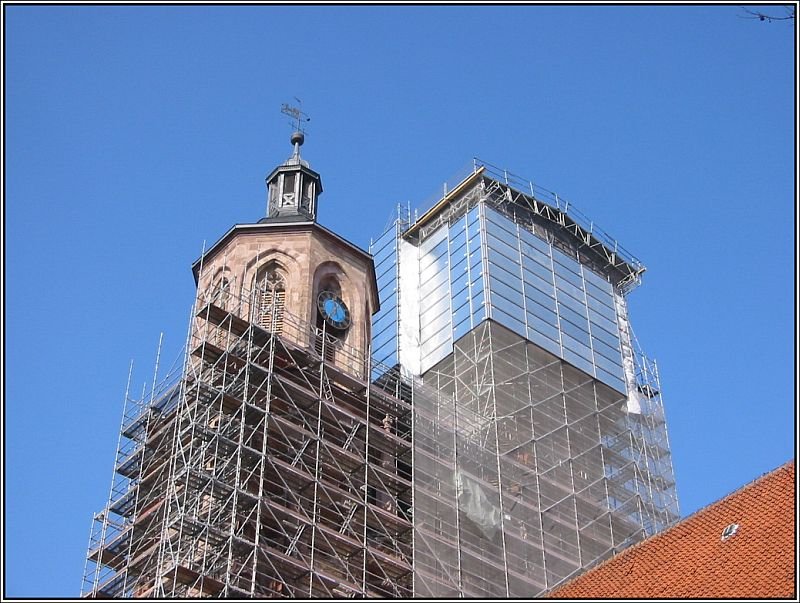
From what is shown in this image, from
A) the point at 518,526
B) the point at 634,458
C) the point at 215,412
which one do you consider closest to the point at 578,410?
the point at 634,458

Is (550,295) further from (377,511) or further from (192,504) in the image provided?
(192,504)

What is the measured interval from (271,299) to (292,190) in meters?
4.96

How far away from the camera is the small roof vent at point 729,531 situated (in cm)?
2158

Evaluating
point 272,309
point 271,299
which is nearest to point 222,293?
point 271,299

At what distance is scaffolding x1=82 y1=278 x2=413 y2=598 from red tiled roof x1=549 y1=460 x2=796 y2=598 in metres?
6.61

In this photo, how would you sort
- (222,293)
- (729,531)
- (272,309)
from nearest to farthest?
1. (729,531)
2. (272,309)
3. (222,293)

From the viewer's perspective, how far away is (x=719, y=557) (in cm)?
2092

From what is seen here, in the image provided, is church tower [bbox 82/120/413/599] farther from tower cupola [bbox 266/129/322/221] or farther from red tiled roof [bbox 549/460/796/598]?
red tiled roof [bbox 549/460/796/598]

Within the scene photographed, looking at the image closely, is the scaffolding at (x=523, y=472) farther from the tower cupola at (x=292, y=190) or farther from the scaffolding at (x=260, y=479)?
the tower cupola at (x=292, y=190)

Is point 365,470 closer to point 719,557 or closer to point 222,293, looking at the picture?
point 222,293

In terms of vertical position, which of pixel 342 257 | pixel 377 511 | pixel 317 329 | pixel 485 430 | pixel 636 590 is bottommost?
pixel 636 590

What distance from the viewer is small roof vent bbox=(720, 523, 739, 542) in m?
21.6

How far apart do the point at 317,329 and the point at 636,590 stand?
13.5 metres

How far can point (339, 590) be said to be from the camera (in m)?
28.1
